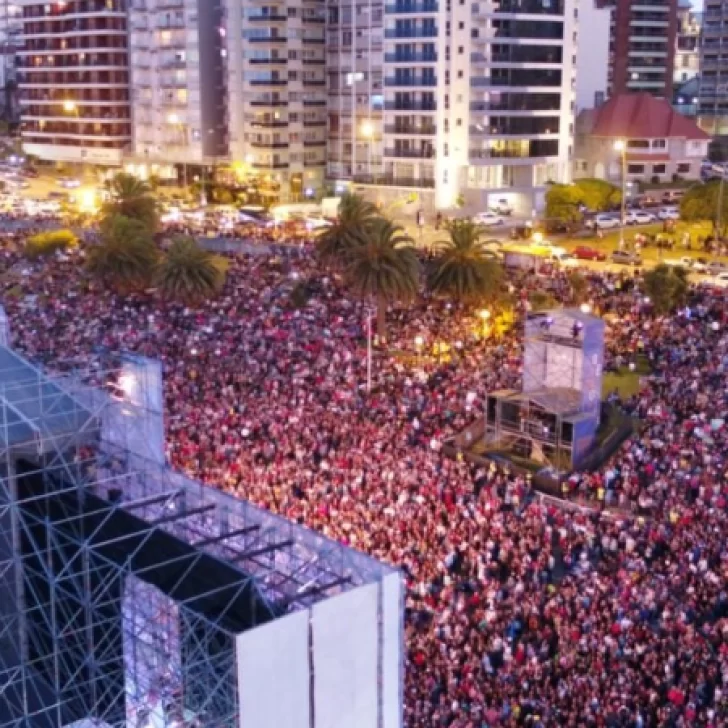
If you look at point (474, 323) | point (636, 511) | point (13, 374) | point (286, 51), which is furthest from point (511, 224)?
point (13, 374)

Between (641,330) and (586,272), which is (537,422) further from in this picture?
(586,272)

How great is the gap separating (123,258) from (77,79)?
52962mm

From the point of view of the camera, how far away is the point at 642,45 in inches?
4070

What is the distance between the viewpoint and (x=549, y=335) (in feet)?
100

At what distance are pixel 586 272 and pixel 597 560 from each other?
2488 cm

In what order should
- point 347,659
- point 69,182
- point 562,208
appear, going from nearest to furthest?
point 347,659
point 562,208
point 69,182

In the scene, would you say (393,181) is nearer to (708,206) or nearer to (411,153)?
(411,153)

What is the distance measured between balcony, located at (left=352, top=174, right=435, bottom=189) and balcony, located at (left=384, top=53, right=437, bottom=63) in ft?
23.0

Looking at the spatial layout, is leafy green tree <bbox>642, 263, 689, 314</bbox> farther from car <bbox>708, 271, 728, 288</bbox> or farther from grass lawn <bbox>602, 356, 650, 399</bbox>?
car <bbox>708, 271, 728, 288</bbox>

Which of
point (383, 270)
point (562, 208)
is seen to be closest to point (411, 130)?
point (562, 208)

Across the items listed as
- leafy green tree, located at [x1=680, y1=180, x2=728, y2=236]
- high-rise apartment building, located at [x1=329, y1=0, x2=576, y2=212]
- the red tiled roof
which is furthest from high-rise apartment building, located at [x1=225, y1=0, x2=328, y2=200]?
leafy green tree, located at [x1=680, y1=180, x2=728, y2=236]

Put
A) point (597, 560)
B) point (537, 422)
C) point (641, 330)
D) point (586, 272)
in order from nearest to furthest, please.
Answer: point (597, 560)
point (537, 422)
point (641, 330)
point (586, 272)

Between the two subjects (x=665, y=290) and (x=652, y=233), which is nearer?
(x=665, y=290)

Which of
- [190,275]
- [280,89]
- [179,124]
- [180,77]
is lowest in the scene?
[190,275]
